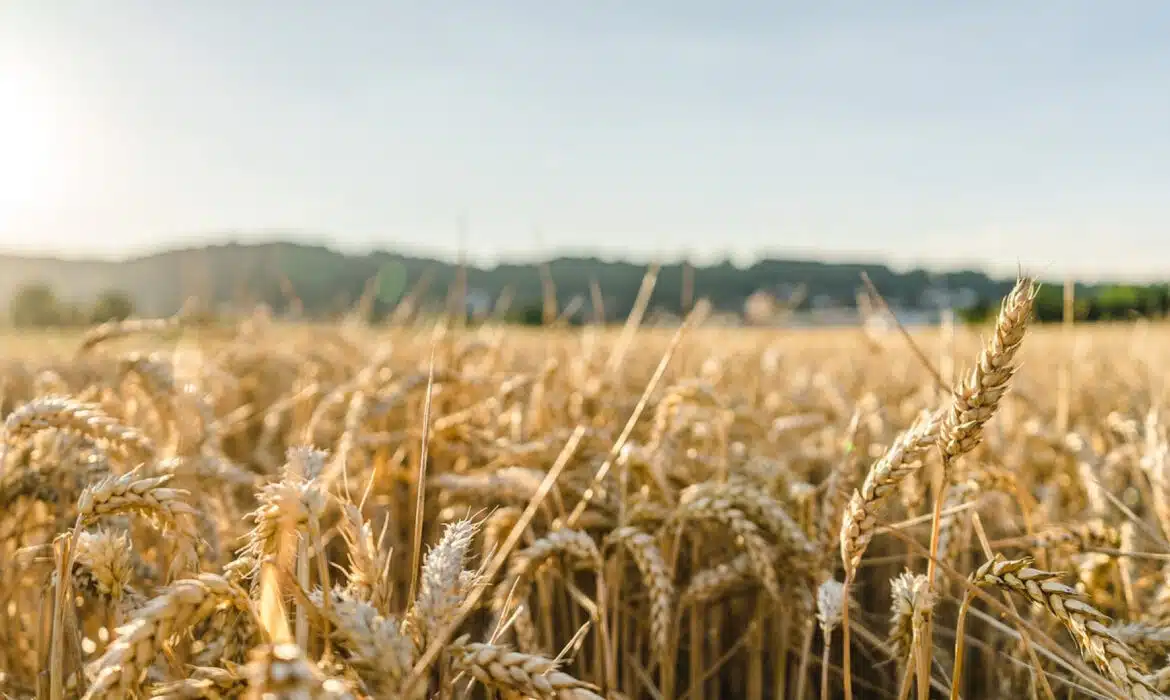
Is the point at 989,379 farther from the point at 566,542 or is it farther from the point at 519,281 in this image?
the point at 519,281

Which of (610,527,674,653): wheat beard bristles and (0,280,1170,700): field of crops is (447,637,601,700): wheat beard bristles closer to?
(0,280,1170,700): field of crops

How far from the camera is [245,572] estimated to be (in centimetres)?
94

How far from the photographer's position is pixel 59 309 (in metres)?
11.3

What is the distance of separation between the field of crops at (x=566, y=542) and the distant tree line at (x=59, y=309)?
90 centimetres

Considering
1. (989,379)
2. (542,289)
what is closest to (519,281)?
(542,289)

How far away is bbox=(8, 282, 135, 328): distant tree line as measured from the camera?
4.19m

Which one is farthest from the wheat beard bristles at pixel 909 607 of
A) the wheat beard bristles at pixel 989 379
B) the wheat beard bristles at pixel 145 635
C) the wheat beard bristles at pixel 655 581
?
the wheat beard bristles at pixel 145 635

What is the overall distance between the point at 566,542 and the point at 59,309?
41.8 ft

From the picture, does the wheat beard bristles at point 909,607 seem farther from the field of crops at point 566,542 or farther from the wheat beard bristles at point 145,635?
the wheat beard bristles at point 145,635

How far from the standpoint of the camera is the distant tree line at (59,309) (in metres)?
4.19

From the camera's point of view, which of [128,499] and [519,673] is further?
[128,499]

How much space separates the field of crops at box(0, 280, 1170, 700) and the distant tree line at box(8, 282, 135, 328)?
90cm

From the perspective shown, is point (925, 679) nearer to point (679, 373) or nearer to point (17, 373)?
point (679, 373)

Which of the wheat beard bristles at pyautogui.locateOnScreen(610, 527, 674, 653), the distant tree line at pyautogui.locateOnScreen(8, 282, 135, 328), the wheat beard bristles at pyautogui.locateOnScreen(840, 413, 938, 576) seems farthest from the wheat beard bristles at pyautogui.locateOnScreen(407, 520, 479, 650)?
the distant tree line at pyautogui.locateOnScreen(8, 282, 135, 328)
